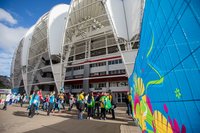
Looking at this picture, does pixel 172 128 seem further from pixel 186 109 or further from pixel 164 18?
pixel 164 18

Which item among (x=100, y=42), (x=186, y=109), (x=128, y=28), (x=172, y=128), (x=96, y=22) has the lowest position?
(x=172, y=128)

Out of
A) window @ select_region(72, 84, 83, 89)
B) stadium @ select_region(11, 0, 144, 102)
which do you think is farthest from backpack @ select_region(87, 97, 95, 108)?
window @ select_region(72, 84, 83, 89)

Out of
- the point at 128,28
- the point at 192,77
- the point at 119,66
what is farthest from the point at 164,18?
the point at 119,66

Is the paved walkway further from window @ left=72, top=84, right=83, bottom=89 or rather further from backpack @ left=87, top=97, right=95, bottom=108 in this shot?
window @ left=72, top=84, right=83, bottom=89

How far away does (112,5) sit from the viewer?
24188 millimetres

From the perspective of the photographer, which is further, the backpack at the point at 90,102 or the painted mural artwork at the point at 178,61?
the backpack at the point at 90,102

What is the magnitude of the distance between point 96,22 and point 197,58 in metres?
30.9

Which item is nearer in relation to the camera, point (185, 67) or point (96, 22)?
point (185, 67)

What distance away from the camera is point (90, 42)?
104ft

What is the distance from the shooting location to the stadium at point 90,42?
2272 cm

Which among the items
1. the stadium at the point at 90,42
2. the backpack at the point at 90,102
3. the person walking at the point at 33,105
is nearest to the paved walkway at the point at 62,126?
the person walking at the point at 33,105

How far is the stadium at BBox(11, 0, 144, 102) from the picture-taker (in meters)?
22.7

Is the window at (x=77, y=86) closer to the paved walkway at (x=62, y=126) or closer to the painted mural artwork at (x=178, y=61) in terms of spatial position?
the paved walkway at (x=62, y=126)

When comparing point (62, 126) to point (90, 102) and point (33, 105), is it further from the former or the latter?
point (33, 105)
